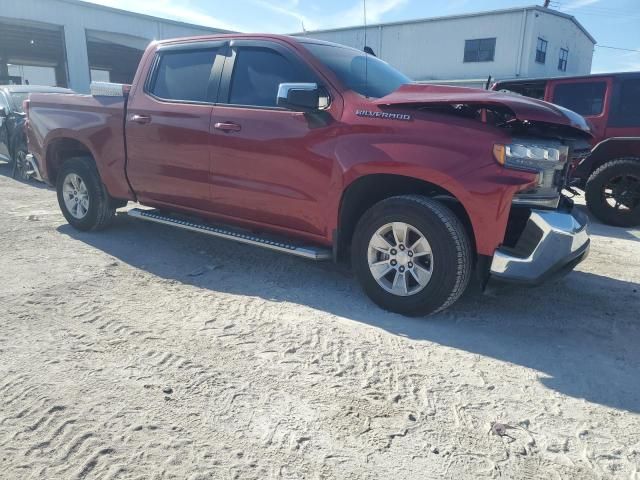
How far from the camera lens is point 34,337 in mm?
3199

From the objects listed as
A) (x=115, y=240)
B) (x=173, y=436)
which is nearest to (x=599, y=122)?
(x=115, y=240)

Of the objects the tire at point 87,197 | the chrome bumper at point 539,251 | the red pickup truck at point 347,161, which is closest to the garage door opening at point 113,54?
the tire at point 87,197

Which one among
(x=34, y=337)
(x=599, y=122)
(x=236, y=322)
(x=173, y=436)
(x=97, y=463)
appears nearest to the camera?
(x=97, y=463)

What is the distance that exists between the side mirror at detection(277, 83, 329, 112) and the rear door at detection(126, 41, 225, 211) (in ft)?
3.16

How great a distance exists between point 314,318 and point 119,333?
1.30 meters

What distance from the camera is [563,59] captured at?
100 ft

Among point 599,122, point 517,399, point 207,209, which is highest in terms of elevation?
point 599,122

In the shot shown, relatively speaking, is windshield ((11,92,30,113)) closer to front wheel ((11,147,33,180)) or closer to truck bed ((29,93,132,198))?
front wheel ((11,147,33,180))

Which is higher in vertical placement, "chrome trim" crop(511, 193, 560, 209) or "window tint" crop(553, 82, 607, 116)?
"window tint" crop(553, 82, 607, 116)

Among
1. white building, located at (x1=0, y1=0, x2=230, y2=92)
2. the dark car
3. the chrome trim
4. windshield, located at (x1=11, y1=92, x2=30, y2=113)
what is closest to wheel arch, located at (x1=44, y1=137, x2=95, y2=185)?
the dark car

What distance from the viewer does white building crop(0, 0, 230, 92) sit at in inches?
811

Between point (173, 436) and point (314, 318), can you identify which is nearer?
point (173, 436)

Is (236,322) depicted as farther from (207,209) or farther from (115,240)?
(115,240)

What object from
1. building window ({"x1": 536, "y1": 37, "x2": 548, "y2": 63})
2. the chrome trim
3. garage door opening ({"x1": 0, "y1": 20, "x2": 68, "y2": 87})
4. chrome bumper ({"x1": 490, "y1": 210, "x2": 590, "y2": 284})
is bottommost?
chrome bumper ({"x1": 490, "y1": 210, "x2": 590, "y2": 284})
